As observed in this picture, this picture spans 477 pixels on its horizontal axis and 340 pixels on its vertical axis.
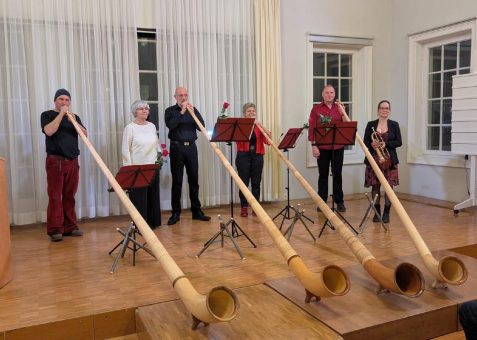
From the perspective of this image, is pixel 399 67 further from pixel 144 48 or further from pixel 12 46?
pixel 12 46

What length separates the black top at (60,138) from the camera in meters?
4.34

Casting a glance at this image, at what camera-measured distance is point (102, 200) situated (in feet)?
17.6

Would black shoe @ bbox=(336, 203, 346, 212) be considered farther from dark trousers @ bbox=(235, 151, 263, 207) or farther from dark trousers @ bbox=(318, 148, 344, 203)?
dark trousers @ bbox=(235, 151, 263, 207)

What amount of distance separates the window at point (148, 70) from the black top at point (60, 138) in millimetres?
1355

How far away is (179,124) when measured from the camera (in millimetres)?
5000

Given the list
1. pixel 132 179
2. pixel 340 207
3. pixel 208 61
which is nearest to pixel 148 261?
pixel 132 179

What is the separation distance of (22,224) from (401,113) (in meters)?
5.33

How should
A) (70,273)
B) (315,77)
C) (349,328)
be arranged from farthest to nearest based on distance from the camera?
(315,77) → (70,273) → (349,328)

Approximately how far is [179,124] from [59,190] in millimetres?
1405

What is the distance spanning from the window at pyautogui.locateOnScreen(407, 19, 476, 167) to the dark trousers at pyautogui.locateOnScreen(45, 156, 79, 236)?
A: 471cm

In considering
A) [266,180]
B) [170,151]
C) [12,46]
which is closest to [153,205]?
[170,151]

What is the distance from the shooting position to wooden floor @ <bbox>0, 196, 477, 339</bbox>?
2932mm

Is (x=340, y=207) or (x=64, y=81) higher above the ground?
(x=64, y=81)

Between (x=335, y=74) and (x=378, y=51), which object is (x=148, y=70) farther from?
(x=378, y=51)
